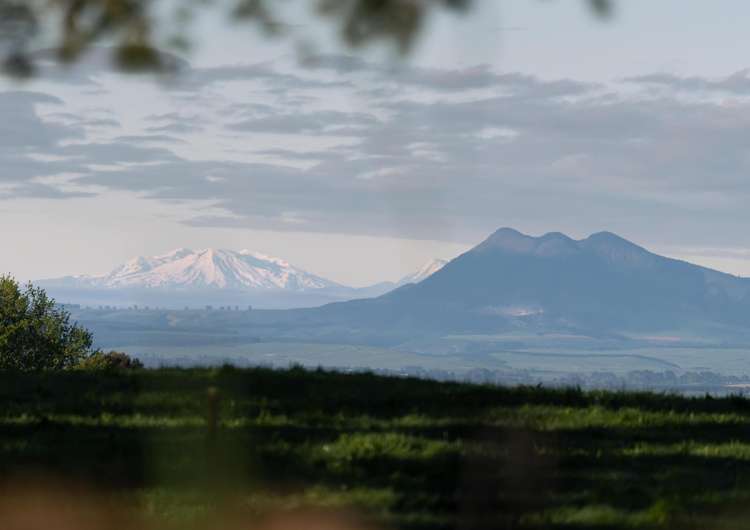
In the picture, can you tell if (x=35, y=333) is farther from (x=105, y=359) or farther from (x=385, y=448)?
(x=385, y=448)

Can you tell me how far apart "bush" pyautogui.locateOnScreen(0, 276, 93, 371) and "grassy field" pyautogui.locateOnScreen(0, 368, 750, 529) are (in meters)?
58.9

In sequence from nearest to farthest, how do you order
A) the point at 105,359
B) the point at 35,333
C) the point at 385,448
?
the point at 385,448 < the point at 105,359 < the point at 35,333

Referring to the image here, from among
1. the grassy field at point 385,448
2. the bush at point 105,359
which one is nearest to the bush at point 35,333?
the bush at point 105,359

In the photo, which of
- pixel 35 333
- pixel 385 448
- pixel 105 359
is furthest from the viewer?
pixel 35 333

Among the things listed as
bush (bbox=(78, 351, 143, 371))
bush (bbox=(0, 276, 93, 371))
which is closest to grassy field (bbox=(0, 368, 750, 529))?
bush (bbox=(78, 351, 143, 371))

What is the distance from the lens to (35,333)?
76.7 m

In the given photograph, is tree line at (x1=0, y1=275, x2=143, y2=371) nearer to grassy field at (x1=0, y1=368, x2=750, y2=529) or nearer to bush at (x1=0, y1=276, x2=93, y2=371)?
bush at (x1=0, y1=276, x2=93, y2=371)

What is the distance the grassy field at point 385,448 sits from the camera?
1059cm

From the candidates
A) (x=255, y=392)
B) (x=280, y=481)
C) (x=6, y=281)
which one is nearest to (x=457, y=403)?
(x=255, y=392)

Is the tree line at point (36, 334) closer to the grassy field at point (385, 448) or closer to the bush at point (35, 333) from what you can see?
the bush at point (35, 333)

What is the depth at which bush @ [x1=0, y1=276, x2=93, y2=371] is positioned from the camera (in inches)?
2913

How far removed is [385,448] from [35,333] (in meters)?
67.9

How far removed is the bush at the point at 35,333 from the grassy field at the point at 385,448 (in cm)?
5885

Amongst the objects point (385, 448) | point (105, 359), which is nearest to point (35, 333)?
point (105, 359)
